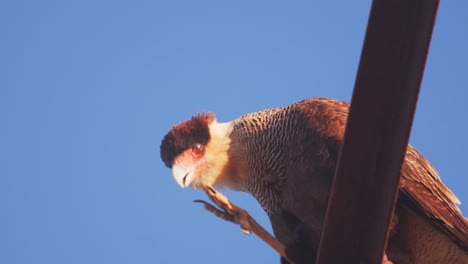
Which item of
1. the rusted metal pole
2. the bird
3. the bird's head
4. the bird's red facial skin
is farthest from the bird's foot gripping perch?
the bird's red facial skin

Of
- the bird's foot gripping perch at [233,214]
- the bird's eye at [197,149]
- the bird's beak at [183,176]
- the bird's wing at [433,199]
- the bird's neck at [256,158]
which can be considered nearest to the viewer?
the bird's foot gripping perch at [233,214]

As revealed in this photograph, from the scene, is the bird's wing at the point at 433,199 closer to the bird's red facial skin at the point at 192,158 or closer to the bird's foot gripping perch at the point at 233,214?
the bird's foot gripping perch at the point at 233,214

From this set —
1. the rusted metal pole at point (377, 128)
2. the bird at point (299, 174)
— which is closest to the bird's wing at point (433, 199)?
the bird at point (299, 174)

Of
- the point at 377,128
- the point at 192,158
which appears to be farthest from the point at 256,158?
the point at 377,128

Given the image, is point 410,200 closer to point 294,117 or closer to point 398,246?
point 398,246

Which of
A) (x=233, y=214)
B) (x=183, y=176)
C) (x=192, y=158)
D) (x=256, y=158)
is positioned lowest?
(x=233, y=214)

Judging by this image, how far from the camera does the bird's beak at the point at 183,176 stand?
5305mm

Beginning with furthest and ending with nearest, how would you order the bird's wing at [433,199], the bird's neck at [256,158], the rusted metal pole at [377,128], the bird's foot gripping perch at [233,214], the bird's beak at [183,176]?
the bird's beak at [183,176]
the bird's neck at [256,158]
the bird's wing at [433,199]
the bird's foot gripping perch at [233,214]
the rusted metal pole at [377,128]

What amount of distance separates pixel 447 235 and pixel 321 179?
2.92ft

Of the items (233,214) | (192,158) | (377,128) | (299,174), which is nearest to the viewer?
(377,128)

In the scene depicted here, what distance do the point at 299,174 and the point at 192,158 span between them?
123cm

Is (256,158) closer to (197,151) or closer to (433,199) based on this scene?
(197,151)

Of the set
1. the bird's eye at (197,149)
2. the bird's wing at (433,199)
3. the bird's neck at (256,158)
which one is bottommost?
the bird's wing at (433,199)

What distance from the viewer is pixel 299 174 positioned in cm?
454
